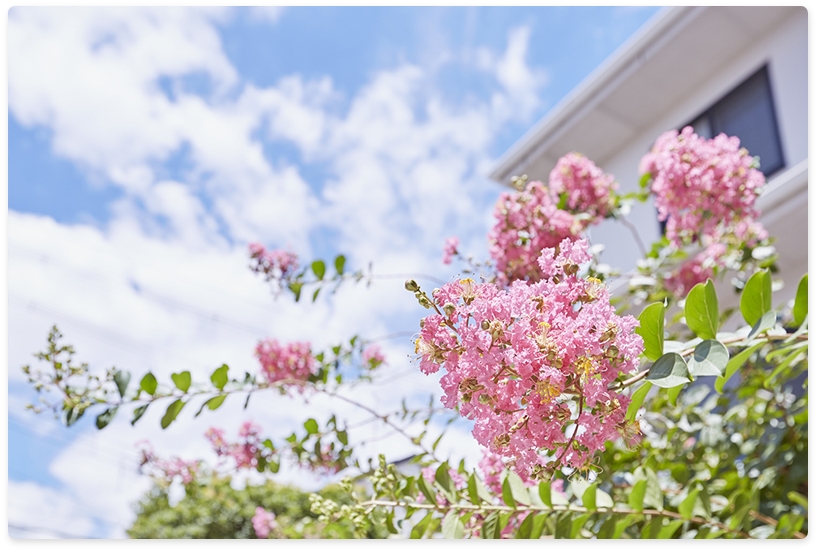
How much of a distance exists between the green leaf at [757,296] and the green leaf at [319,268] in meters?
0.90

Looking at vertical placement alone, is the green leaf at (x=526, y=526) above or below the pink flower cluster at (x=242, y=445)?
below

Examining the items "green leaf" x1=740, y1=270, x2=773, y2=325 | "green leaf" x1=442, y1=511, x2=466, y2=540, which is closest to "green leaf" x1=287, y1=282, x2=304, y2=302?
"green leaf" x1=442, y1=511, x2=466, y2=540

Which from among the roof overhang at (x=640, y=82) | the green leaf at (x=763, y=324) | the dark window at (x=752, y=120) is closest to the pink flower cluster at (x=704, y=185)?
the green leaf at (x=763, y=324)

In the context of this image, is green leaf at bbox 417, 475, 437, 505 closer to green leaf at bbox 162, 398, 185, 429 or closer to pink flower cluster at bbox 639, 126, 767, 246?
green leaf at bbox 162, 398, 185, 429

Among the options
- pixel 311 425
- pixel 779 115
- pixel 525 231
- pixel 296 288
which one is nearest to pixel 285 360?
pixel 296 288

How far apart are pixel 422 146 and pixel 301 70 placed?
67 cm

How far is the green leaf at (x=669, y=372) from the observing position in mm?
505

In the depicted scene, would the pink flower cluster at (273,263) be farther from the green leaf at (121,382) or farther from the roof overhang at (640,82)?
the roof overhang at (640,82)

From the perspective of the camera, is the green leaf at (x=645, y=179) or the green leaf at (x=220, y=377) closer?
the green leaf at (x=220, y=377)

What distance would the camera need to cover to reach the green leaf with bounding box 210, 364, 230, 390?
0.99m

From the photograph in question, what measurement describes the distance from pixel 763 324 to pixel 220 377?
73cm

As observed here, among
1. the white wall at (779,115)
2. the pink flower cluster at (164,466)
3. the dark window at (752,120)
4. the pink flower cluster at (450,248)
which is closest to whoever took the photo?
the pink flower cluster at (450,248)

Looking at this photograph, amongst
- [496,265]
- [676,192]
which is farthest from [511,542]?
[676,192]

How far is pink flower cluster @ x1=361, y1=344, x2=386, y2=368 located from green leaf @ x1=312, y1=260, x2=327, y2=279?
0.27 metres
